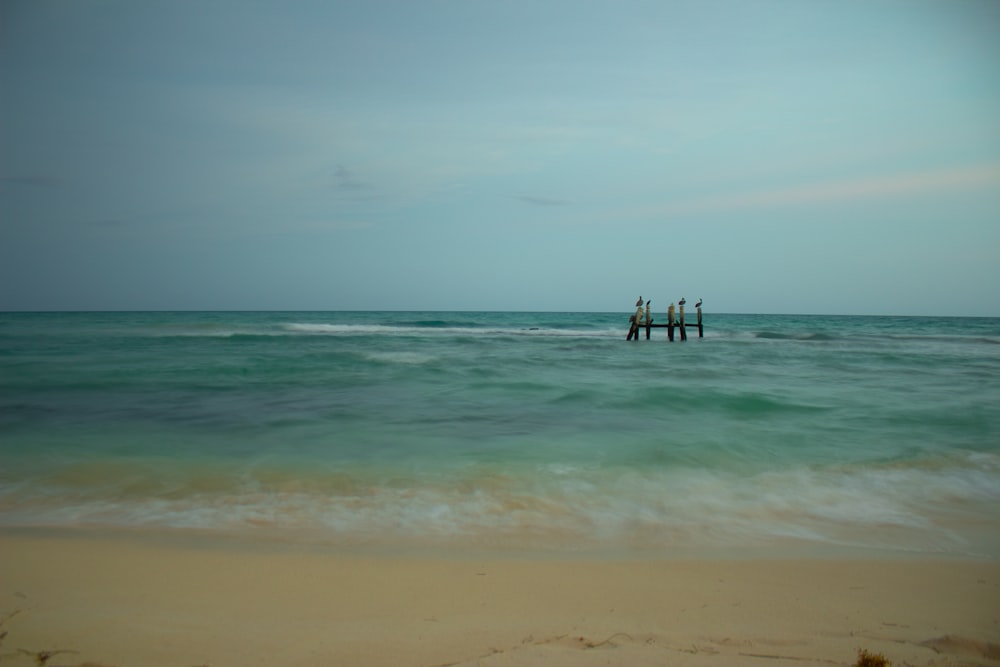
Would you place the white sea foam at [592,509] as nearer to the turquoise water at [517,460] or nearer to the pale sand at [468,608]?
the turquoise water at [517,460]

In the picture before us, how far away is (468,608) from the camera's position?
10.8 feet

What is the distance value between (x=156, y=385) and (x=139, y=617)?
11593mm

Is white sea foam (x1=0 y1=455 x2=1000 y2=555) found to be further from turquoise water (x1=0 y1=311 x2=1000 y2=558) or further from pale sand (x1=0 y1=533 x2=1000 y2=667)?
pale sand (x1=0 y1=533 x2=1000 y2=667)

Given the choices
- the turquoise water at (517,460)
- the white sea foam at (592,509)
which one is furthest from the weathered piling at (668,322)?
the white sea foam at (592,509)

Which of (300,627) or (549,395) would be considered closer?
(300,627)

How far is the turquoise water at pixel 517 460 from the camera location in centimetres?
483

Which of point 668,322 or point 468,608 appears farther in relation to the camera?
point 668,322

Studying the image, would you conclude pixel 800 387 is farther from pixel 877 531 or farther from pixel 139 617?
pixel 139 617

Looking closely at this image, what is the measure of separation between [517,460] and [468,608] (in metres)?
3.67

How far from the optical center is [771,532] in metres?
4.81

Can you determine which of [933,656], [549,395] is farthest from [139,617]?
[549,395]

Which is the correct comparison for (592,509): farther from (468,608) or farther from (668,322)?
(668,322)

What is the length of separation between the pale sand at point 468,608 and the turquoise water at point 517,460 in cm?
52

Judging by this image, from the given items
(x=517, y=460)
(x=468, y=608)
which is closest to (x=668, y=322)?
(x=517, y=460)
